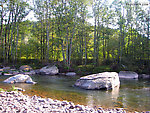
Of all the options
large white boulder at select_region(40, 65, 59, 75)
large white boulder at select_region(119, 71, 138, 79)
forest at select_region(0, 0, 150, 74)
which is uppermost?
forest at select_region(0, 0, 150, 74)

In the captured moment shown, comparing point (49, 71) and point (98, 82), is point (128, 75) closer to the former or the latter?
point (98, 82)

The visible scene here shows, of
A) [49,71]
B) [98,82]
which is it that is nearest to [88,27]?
[49,71]

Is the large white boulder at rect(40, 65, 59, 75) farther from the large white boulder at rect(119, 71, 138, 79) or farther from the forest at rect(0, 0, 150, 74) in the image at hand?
the large white boulder at rect(119, 71, 138, 79)

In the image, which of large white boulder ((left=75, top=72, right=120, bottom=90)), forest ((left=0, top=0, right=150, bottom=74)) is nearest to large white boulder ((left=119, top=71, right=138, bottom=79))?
forest ((left=0, top=0, right=150, bottom=74))

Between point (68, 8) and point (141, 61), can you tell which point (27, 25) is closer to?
point (68, 8)

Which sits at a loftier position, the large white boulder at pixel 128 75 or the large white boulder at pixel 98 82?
the large white boulder at pixel 98 82

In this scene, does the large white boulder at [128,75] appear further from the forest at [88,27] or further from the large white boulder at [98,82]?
the large white boulder at [98,82]

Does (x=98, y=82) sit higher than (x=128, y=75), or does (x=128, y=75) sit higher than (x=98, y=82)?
(x=98, y=82)

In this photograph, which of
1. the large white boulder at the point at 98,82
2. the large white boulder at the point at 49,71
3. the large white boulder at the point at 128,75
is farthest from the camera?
the large white boulder at the point at 49,71

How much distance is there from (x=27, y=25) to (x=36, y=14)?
4.22m

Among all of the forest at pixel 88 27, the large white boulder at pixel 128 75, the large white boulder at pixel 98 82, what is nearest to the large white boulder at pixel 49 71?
the forest at pixel 88 27

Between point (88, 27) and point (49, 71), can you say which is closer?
point (49, 71)

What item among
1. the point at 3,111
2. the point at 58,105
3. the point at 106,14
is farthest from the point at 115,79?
the point at 106,14

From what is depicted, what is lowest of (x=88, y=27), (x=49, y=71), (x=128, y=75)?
(x=128, y=75)
